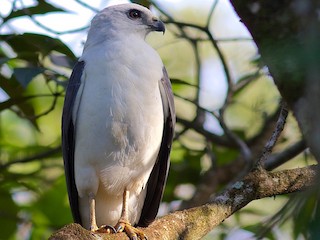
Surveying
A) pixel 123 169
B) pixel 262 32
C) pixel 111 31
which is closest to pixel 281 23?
pixel 262 32

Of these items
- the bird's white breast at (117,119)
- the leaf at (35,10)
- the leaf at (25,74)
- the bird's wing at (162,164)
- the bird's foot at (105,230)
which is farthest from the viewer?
the leaf at (35,10)

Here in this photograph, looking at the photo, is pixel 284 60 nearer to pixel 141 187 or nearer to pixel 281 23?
pixel 281 23

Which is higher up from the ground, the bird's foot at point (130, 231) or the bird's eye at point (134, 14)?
the bird's eye at point (134, 14)

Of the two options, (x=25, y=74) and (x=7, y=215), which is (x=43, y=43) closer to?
(x=25, y=74)

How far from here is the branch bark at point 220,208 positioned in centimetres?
477

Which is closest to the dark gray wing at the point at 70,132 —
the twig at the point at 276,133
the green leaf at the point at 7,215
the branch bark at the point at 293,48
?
the green leaf at the point at 7,215

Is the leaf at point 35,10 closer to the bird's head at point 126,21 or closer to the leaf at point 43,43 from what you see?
the leaf at point 43,43

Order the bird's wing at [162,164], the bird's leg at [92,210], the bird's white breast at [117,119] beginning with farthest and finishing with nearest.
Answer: the bird's wing at [162,164] < the bird's leg at [92,210] < the bird's white breast at [117,119]

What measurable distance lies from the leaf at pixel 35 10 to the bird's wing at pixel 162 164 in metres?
1.57

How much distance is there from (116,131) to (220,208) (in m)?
1.19

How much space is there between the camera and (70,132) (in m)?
5.89

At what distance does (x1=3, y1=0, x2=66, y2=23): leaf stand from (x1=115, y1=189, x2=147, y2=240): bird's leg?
2146mm

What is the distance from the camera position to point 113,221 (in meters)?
6.10

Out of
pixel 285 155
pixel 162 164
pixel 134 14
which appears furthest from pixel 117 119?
pixel 285 155
